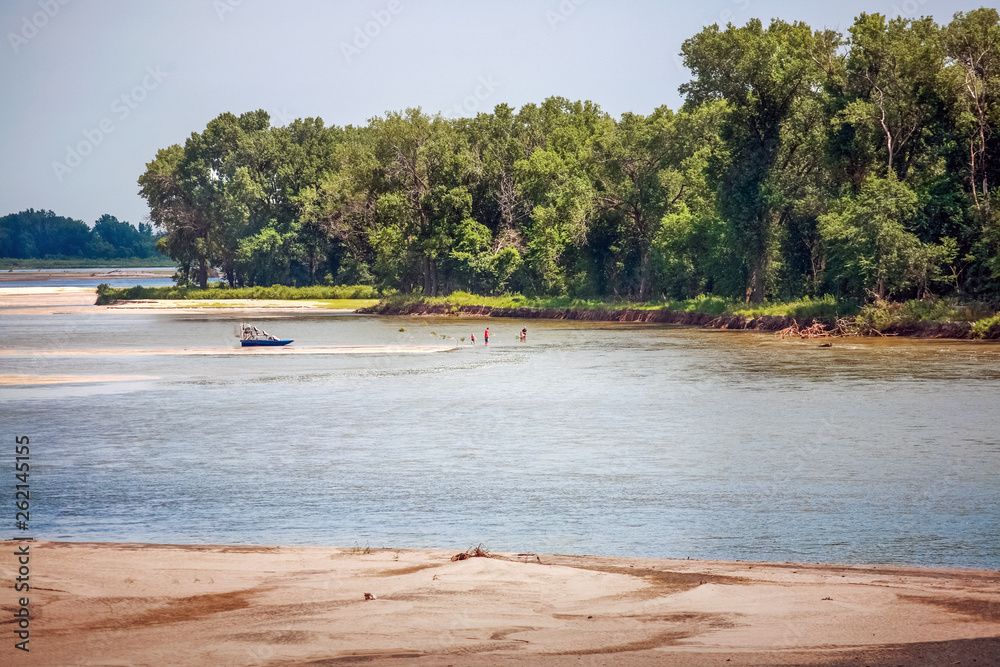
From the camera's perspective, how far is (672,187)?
90.1 m

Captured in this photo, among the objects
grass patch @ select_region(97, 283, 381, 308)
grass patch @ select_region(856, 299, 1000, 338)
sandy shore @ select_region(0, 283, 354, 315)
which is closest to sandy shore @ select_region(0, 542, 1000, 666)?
grass patch @ select_region(856, 299, 1000, 338)

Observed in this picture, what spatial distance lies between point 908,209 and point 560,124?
6106cm

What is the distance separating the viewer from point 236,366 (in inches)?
2237

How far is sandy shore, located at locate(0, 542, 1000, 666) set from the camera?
33.4 feet

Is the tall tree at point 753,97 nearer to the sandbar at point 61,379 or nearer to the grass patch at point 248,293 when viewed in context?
the sandbar at point 61,379

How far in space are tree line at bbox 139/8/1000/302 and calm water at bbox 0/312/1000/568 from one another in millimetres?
11046

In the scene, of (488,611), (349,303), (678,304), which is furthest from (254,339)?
(488,611)

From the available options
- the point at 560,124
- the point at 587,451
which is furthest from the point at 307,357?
the point at 560,124

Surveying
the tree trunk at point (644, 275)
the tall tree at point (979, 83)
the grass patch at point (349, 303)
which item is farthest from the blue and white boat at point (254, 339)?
the grass patch at point (349, 303)

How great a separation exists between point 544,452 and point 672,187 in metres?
64.6

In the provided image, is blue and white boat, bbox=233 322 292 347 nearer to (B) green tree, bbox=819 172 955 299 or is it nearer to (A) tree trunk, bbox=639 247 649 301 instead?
(B) green tree, bbox=819 172 955 299

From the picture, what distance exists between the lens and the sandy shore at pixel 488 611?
10.2 meters

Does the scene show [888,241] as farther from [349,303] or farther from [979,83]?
[349,303]

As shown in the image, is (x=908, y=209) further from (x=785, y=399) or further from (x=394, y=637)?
(x=394, y=637)
